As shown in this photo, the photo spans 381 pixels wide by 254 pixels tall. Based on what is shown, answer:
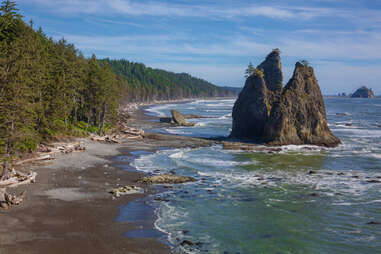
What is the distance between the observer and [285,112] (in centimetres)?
5644

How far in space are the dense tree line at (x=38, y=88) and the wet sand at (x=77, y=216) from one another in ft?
16.3

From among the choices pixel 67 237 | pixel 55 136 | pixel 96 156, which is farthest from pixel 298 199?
pixel 55 136

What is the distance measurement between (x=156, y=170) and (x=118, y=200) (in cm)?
1149

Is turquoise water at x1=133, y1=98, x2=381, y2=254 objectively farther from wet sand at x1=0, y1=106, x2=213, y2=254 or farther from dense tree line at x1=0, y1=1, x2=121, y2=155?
dense tree line at x1=0, y1=1, x2=121, y2=155

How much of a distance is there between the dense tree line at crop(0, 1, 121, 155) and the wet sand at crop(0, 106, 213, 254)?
16.3ft

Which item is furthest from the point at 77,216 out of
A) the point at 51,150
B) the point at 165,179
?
the point at 51,150

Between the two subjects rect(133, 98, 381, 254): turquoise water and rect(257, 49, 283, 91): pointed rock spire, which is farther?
rect(257, 49, 283, 91): pointed rock spire

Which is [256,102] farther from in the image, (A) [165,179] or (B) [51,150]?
(B) [51,150]

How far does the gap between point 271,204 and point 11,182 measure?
21251 millimetres

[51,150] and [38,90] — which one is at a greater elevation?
[38,90]

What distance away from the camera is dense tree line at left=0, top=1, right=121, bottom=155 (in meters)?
27.0

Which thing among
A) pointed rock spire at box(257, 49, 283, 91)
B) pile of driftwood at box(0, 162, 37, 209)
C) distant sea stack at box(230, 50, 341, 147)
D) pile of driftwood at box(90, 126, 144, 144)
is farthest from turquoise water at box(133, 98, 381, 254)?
pointed rock spire at box(257, 49, 283, 91)

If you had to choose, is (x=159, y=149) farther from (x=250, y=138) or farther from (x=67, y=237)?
(x=67, y=237)

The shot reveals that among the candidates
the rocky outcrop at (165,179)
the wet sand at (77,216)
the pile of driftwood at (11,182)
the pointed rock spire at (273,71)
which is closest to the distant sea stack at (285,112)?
the pointed rock spire at (273,71)
